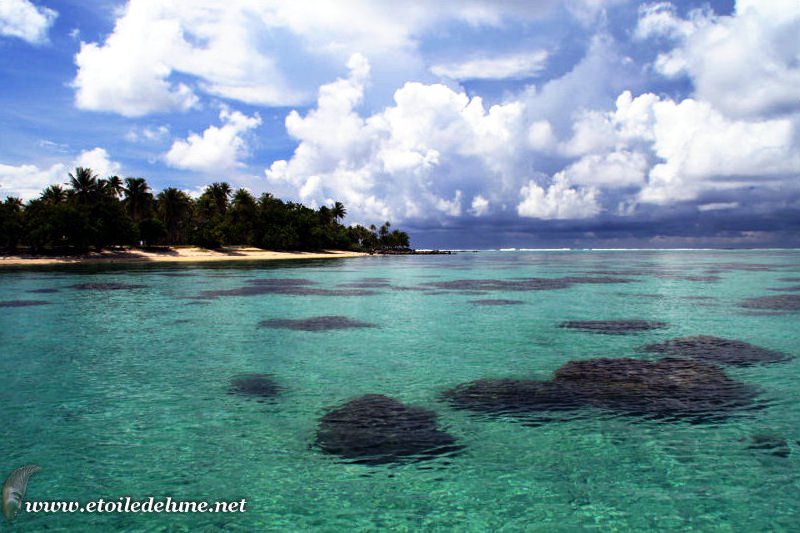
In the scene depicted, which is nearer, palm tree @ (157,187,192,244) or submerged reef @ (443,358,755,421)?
submerged reef @ (443,358,755,421)

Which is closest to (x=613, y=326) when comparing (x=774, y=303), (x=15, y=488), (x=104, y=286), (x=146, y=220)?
(x=774, y=303)

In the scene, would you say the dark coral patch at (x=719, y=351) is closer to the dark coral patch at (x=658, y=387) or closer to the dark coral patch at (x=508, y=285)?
the dark coral patch at (x=658, y=387)

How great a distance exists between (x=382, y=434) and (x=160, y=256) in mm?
118901

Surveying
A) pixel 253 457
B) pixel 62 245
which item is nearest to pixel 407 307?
pixel 253 457

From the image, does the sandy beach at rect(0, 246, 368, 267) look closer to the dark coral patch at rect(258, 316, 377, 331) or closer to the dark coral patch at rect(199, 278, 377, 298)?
the dark coral patch at rect(199, 278, 377, 298)

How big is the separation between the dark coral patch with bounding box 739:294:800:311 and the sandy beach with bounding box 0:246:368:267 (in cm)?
10777

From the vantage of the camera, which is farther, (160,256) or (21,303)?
(160,256)

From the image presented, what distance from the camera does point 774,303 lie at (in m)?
37.3

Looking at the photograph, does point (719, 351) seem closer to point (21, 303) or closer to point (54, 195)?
point (21, 303)

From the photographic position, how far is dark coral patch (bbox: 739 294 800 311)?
1351 inches

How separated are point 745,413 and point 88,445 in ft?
50.9

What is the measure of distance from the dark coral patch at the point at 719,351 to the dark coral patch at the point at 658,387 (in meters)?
1.47

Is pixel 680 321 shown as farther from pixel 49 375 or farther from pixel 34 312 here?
pixel 34 312

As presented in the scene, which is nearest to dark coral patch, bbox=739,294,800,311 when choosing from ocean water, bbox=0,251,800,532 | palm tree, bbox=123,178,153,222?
ocean water, bbox=0,251,800,532
